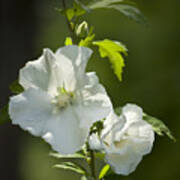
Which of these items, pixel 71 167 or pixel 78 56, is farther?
pixel 71 167

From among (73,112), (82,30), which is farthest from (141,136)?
(82,30)

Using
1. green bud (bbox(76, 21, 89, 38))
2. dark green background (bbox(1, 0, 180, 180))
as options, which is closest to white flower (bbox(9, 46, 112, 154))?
green bud (bbox(76, 21, 89, 38))

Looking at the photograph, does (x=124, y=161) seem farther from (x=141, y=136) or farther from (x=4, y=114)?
(x=4, y=114)

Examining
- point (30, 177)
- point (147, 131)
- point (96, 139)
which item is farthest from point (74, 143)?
point (30, 177)

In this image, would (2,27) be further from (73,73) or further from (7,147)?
(73,73)

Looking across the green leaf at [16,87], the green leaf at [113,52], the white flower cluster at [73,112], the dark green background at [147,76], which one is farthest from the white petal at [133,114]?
the dark green background at [147,76]

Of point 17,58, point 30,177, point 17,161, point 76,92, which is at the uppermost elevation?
point 76,92

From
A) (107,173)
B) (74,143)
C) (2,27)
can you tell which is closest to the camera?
(74,143)
